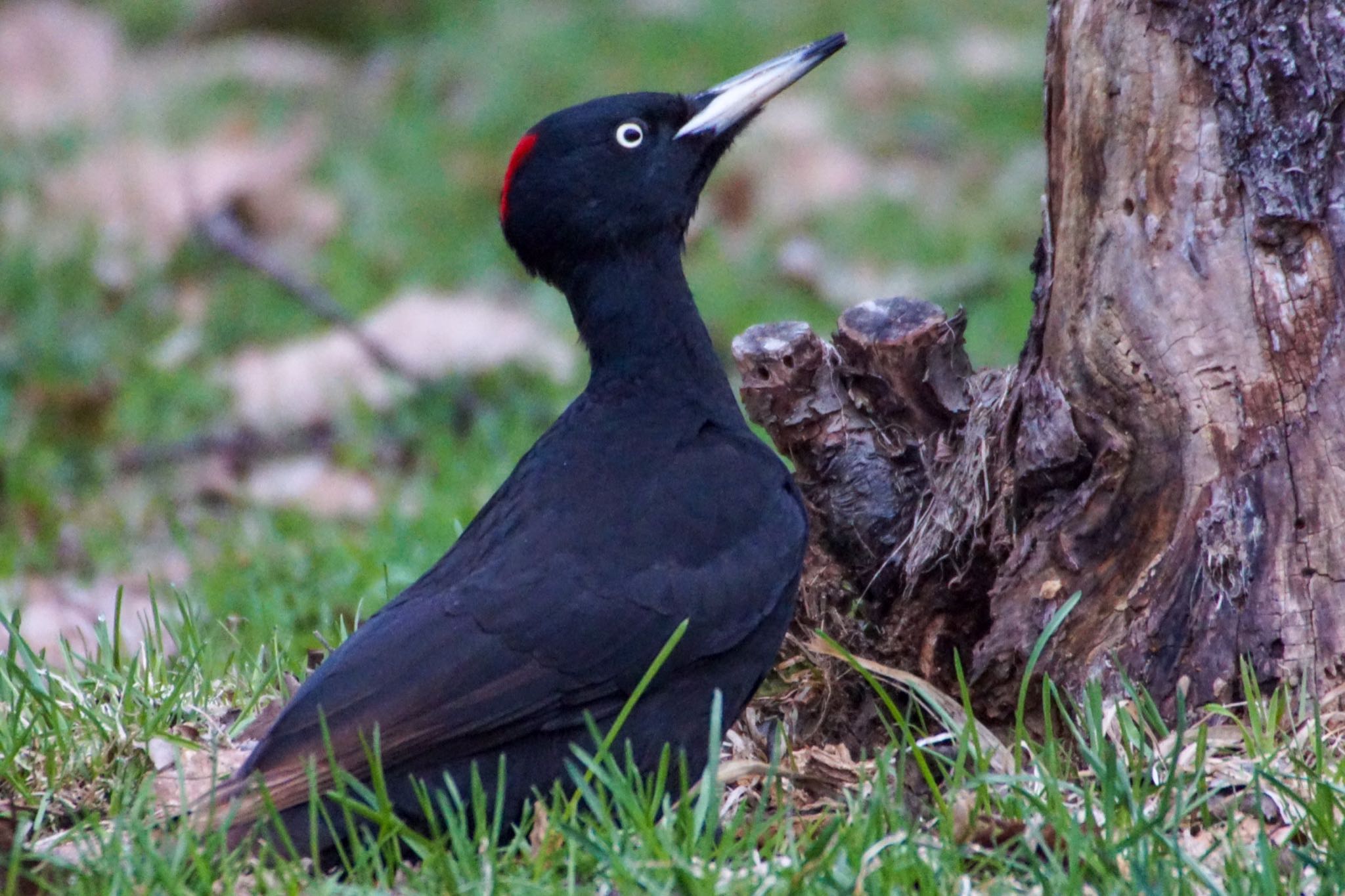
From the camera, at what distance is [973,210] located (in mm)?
8719

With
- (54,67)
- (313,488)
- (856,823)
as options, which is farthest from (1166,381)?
(54,67)

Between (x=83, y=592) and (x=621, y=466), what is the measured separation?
2272mm

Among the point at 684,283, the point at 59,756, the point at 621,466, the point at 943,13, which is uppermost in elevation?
the point at 943,13

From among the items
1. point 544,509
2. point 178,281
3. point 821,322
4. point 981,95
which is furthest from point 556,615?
point 981,95

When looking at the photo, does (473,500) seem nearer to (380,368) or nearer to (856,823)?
(380,368)

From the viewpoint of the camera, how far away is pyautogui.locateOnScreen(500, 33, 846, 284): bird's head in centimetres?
407

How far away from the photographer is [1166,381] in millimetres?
3510

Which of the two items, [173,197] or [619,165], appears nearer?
[619,165]

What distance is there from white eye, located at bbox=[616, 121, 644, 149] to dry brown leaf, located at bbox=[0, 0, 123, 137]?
22.0ft

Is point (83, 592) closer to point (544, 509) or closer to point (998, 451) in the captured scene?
Answer: point (544, 509)

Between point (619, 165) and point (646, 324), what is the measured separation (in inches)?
14.3

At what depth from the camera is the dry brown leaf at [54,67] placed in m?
10.3

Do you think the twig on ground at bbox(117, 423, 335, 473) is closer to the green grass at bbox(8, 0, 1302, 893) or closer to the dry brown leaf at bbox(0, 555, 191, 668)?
the green grass at bbox(8, 0, 1302, 893)

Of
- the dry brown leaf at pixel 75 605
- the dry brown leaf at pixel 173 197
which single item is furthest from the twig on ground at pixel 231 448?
the dry brown leaf at pixel 173 197
